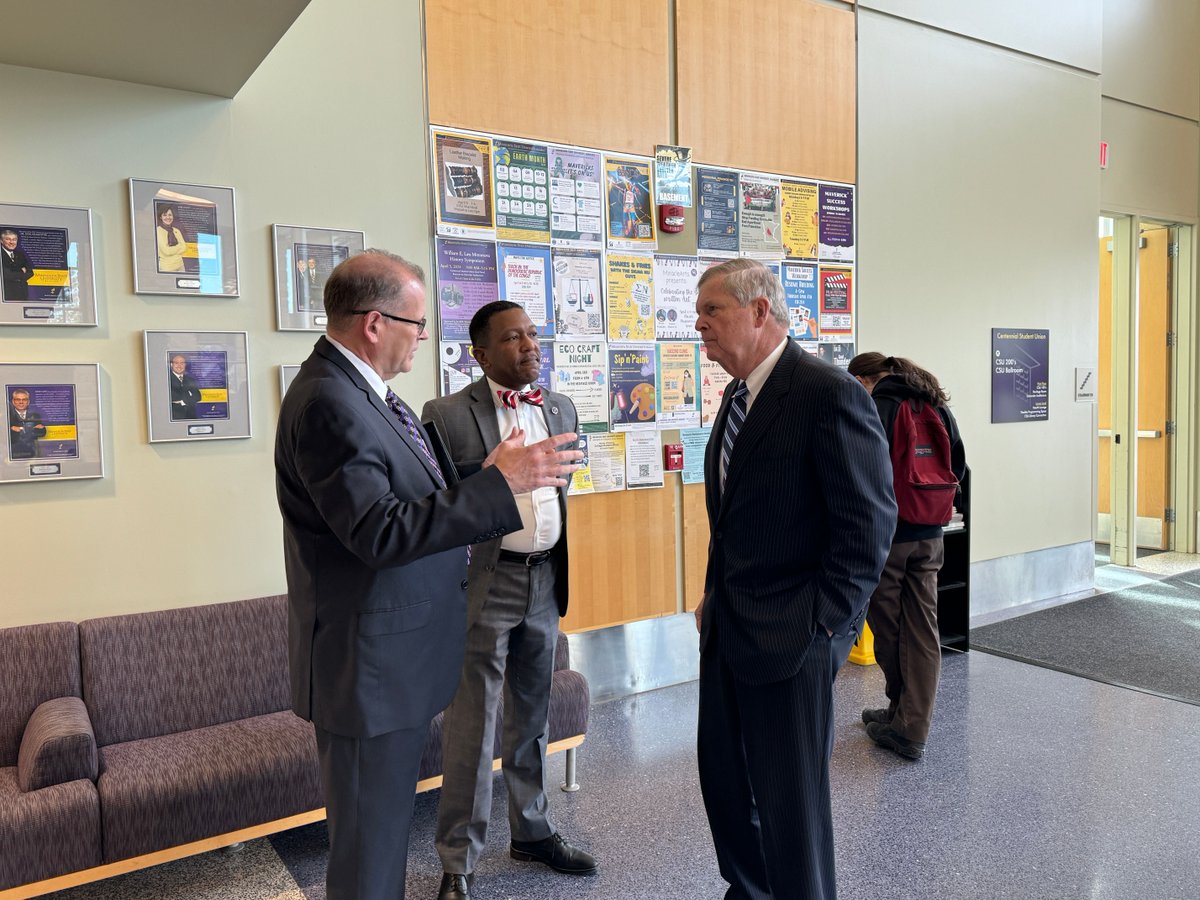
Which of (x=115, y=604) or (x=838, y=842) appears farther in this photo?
(x=115, y=604)

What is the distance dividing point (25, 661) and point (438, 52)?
2904 mm

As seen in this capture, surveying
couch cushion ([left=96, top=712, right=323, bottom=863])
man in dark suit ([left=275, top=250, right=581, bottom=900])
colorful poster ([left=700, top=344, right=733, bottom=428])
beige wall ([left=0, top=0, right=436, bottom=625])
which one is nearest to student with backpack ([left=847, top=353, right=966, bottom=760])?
colorful poster ([left=700, top=344, right=733, bottom=428])

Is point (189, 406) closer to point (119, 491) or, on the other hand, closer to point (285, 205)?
point (119, 491)

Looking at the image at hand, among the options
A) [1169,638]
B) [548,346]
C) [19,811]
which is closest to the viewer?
[19,811]

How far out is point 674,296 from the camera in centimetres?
451

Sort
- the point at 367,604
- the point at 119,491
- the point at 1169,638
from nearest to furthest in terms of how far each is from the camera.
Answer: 1. the point at 367,604
2. the point at 119,491
3. the point at 1169,638

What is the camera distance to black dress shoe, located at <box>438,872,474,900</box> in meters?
2.53

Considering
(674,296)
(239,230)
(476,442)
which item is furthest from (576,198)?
(476,442)

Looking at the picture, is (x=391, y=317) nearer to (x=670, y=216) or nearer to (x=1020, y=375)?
(x=670, y=216)

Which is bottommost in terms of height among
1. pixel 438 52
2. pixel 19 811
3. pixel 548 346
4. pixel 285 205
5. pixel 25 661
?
pixel 19 811

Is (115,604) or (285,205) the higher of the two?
(285,205)

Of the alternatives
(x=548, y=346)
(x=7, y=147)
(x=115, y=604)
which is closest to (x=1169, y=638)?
(x=548, y=346)

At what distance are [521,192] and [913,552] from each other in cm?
242

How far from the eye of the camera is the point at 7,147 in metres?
2.95
